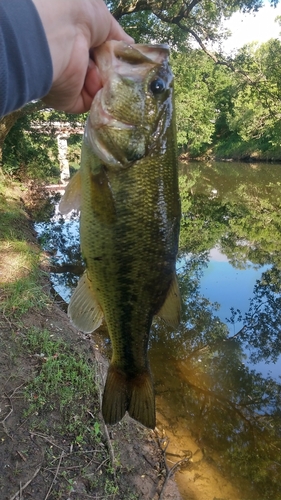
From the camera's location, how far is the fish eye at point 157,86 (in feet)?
5.32

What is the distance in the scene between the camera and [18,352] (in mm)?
4117

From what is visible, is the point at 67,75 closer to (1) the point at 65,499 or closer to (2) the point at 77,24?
(2) the point at 77,24

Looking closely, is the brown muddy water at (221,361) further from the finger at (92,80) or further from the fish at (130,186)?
the finger at (92,80)

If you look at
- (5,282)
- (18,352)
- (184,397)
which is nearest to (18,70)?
(18,352)

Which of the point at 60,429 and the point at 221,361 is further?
the point at 221,361

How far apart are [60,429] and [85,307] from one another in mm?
2205

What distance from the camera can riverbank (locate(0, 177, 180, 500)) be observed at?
3.09 m

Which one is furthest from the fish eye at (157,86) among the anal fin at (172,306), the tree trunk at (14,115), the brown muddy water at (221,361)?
the tree trunk at (14,115)

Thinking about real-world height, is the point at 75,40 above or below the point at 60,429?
above

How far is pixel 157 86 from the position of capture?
5.34 ft

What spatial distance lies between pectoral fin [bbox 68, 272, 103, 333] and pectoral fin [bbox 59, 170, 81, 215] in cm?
30

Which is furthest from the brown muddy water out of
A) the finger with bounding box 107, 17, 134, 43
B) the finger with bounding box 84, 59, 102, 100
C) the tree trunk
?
the finger with bounding box 107, 17, 134, 43

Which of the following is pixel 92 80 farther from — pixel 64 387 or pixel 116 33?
pixel 64 387

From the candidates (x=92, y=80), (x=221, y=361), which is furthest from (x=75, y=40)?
(x=221, y=361)
